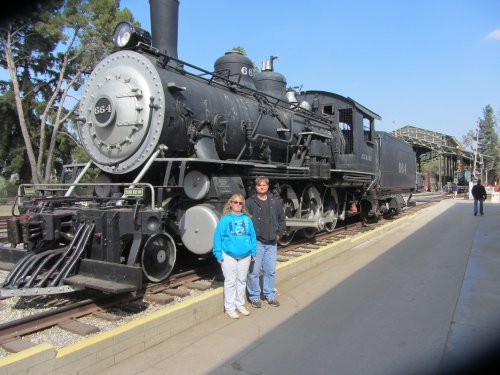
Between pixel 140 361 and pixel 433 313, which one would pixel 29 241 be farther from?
pixel 433 313

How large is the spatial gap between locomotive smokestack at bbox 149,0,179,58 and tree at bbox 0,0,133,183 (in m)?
18.1

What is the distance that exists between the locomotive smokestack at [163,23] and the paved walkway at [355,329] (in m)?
4.30

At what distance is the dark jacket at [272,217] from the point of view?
5.10m

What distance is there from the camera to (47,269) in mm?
4789

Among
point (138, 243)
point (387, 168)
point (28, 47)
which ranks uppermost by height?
point (28, 47)

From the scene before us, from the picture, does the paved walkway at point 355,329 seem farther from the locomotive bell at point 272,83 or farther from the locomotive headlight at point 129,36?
the locomotive bell at point 272,83

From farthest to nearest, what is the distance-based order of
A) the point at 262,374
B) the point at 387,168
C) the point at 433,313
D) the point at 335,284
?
1. the point at 387,168
2. the point at 335,284
3. the point at 433,313
4. the point at 262,374

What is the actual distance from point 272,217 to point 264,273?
2.32 feet

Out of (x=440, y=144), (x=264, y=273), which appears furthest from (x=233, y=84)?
(x=440, y=144)

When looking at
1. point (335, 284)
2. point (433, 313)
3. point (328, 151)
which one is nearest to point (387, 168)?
A: point (328, 151)

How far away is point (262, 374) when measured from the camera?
3.32m

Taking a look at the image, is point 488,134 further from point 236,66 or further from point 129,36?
point 129,36

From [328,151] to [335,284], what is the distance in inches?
184

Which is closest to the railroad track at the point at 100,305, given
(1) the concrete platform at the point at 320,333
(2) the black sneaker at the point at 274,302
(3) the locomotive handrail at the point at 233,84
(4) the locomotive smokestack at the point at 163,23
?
(1) the concrete platform at the point at 320,333
